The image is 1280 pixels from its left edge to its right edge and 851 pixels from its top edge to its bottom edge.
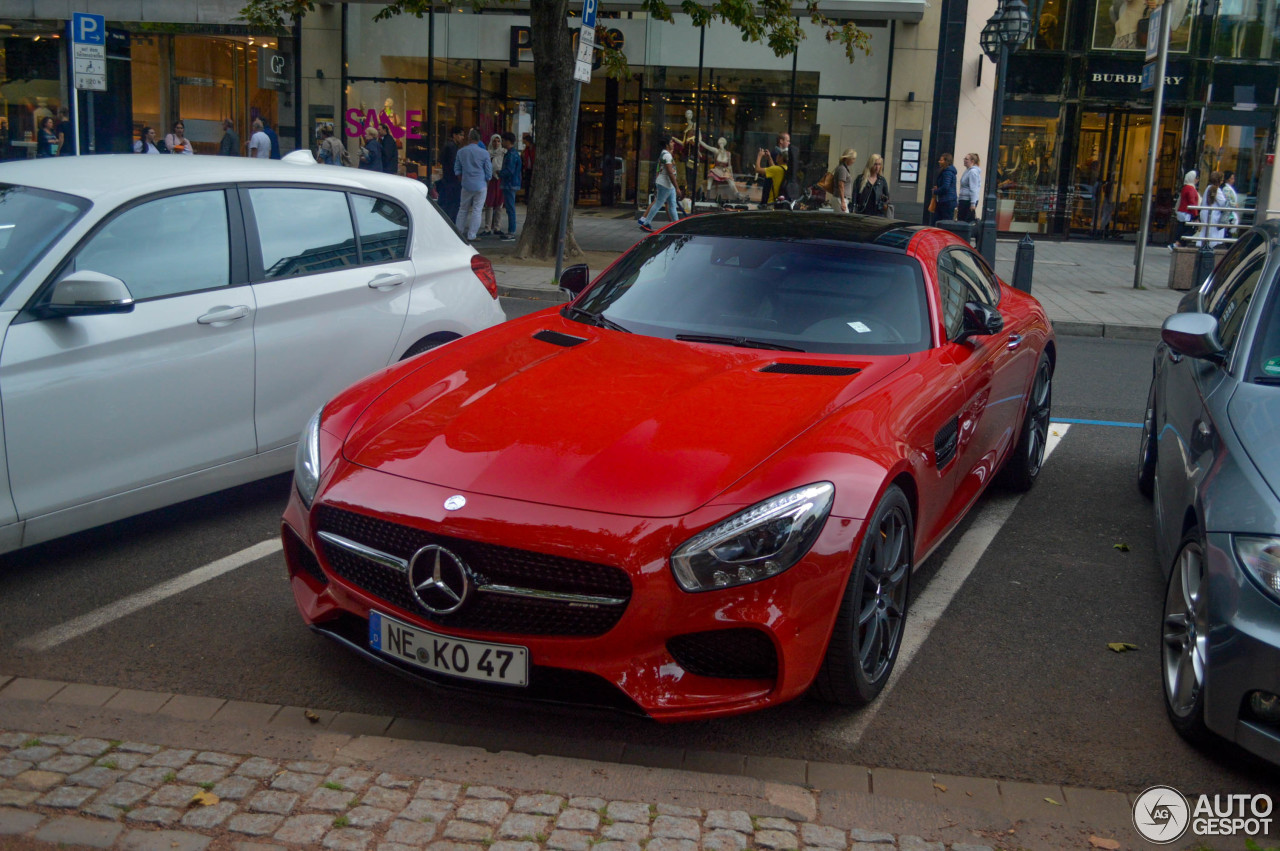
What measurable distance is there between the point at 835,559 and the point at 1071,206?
26.7 metres

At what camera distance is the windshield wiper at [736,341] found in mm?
4637

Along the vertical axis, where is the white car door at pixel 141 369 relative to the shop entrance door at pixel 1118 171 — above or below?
below

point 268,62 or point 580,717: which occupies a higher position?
point 268,62

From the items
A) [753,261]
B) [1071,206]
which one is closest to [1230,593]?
[753,261]

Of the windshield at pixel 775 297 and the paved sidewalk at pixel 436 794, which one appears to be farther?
the windshield at pixel 775 297

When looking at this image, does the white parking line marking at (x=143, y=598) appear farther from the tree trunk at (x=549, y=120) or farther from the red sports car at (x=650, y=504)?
the tree trunk at (x=549, y=120)

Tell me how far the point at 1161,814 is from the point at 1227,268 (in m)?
3.32

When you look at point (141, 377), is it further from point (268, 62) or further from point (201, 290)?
point (268, 62)

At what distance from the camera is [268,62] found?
28281 mm

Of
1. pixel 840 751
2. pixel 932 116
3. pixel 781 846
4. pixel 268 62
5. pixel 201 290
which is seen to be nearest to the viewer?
pixel 781 846

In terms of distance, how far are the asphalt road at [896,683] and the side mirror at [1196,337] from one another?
1106mm

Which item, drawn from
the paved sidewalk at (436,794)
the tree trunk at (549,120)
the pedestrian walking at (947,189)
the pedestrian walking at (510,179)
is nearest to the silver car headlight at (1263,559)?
the paved sidewalk at (436,794)

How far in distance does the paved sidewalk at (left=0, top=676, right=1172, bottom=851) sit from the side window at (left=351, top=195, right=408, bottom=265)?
3051 mm

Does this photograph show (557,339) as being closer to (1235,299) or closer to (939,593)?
(939,593)
